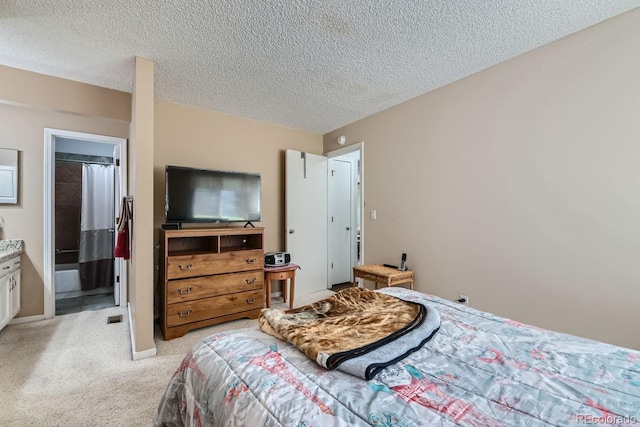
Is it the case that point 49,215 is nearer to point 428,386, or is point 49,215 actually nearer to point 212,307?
point 212,307

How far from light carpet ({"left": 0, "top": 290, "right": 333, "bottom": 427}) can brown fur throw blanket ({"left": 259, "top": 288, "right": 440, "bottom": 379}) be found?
1.13 meters

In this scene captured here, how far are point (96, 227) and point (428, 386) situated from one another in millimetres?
4834

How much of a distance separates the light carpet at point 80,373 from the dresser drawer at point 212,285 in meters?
0.37

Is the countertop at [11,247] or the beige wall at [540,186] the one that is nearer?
the beige wall at [540,186]

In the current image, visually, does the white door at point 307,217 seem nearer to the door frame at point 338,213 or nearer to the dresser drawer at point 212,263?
the door frame at point 338,213

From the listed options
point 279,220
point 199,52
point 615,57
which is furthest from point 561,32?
point 279,220

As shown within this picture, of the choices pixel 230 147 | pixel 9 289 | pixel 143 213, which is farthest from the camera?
pixel 230 147

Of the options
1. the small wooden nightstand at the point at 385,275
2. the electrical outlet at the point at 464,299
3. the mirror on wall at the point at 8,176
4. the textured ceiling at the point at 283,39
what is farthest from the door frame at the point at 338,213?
the mirror on wall at the point at 8,176

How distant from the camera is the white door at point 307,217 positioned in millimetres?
3848

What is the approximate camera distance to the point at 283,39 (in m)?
2.02

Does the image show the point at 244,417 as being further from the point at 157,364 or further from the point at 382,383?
the point at 157,364

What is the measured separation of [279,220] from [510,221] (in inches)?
107

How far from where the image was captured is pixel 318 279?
410 cm
